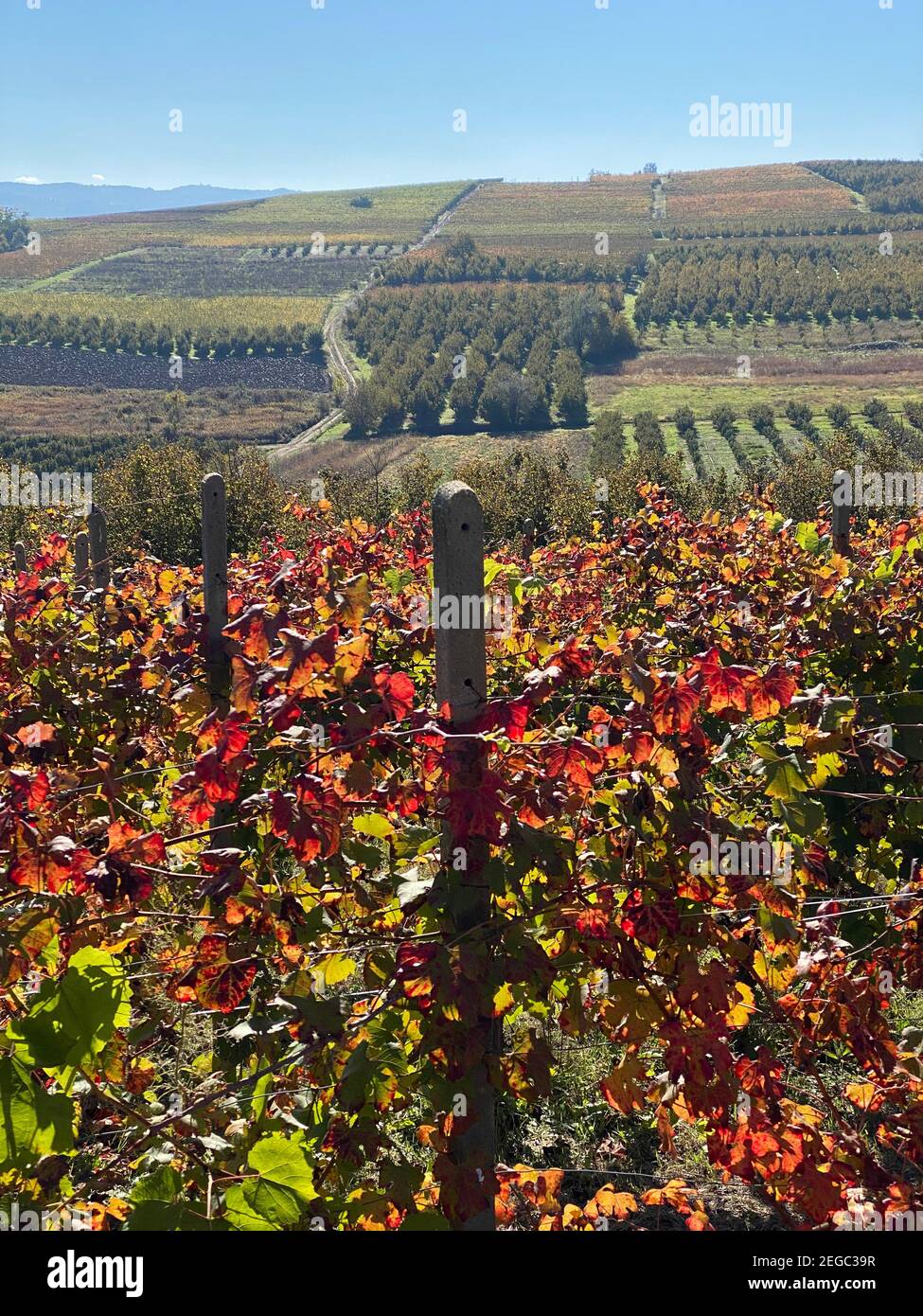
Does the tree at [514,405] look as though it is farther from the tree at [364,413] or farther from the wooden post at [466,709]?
the wooden post at [466,709]

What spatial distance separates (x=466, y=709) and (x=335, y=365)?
364 ft

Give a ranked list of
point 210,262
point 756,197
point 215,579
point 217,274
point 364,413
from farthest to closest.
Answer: point 756,197 < point 210,262 < point 217,274 < point 364,413 < point 215,579

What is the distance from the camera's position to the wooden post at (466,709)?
1.84 m

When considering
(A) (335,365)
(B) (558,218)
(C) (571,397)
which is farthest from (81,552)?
(B) (558,218)

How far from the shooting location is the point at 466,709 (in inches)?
75.0

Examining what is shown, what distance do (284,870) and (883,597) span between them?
11.0 ft

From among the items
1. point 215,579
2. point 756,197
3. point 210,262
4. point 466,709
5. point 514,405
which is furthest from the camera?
point 756,197

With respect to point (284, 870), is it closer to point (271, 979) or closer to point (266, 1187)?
point (271, 979)

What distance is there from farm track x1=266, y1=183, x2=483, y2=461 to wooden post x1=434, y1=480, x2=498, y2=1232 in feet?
242

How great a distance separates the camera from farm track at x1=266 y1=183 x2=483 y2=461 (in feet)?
262

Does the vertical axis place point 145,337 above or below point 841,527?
above

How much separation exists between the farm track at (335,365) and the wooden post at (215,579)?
71.5 metres

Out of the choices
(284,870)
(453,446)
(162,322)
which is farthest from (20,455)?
(284,870)

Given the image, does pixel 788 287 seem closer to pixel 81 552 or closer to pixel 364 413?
pixel 364 413
